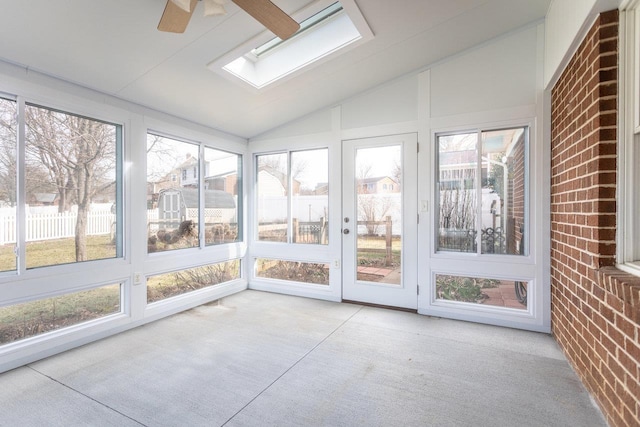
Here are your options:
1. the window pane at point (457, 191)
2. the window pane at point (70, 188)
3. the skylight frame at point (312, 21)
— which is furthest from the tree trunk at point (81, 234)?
the window pane at point (457, 191)

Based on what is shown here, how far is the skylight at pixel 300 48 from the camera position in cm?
258

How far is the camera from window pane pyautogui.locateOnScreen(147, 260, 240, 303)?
11.1 feet

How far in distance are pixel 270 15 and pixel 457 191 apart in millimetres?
2463

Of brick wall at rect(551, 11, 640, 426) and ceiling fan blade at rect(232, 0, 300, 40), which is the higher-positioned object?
ceiling fan blade at rect(232, 0, 300, 40)

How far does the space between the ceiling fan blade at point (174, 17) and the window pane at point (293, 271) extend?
2988 mm

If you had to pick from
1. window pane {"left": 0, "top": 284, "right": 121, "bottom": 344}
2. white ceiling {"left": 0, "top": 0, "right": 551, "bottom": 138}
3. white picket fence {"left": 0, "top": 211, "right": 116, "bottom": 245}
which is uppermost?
white ceiling {"left": 0, "top": 0, "right": 551, "bottom": 138}

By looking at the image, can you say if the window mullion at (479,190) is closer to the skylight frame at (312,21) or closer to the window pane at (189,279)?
the skylight frame at (312,21)

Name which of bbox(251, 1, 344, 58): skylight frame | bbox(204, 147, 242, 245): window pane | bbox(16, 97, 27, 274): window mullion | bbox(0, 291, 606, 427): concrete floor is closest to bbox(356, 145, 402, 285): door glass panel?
bbox(0, 291, 606, 427): concrete floor

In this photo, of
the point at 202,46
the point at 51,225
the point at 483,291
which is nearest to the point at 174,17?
the point at 202,46

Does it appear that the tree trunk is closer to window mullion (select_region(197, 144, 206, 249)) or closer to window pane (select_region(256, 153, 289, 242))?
window mullion (select_region(197, 144, 206, 249))

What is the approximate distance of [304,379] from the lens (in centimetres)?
219

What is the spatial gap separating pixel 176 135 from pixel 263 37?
1.67 metres

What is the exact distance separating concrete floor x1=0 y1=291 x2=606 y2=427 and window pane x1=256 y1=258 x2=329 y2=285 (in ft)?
3.13

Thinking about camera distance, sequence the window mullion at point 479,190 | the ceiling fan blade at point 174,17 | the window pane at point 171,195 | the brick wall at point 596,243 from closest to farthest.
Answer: the brick wall at point 596,243, the ceiling fan blade at point 174,17, the window mullion at point 479,190, the window pane at point 171,195
